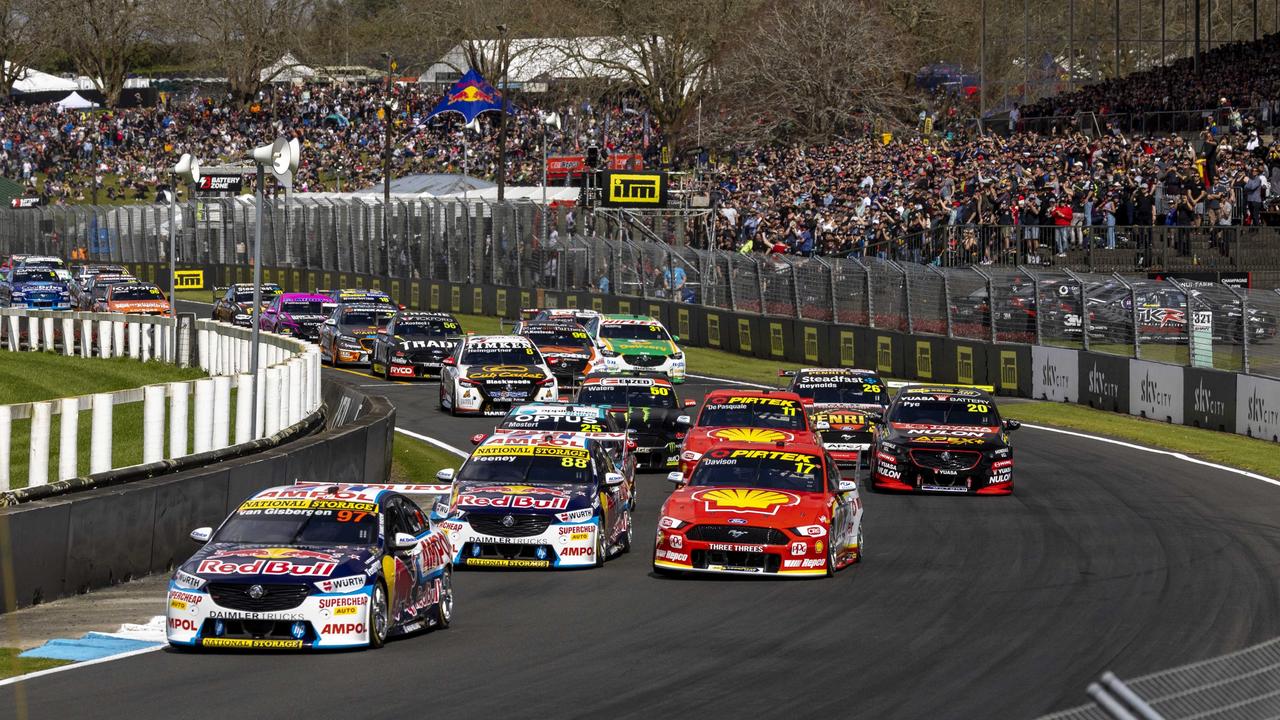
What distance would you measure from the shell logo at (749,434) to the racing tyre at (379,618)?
10320 millimetres

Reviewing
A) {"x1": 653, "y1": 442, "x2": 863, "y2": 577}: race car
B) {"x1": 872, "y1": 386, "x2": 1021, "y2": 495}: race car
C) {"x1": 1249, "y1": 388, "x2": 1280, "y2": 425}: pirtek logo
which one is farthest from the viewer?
{"x1": 1249, "y1": 388, "x2": 1280, "y2": 425}: pirtek logo

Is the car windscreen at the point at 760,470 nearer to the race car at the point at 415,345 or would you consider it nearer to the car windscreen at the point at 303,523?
the car windscreen at the point at 303,523

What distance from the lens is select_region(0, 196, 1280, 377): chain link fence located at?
32.6 m

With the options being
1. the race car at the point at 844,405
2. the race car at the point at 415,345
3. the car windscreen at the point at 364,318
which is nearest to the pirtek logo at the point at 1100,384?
the race car at the point at 844,405

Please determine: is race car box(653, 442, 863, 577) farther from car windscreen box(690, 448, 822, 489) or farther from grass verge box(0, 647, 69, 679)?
grass verge box(0, 647, 69, 679)

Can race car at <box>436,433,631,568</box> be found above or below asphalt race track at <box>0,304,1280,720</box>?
above

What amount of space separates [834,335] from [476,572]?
25942 mm

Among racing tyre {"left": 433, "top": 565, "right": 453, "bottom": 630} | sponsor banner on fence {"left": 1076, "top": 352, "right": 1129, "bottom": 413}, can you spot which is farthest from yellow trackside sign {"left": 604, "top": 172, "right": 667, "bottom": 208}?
racing tyre {"left": 433, "top": 565, "right": 453, "bottom": 630}

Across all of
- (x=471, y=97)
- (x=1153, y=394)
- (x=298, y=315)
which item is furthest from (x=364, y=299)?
(x=471, y=97)

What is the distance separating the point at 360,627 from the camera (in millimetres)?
13531

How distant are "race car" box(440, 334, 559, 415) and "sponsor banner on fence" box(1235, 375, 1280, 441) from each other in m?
11.8

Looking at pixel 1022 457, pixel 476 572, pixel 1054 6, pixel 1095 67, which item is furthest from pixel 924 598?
pixel 1054 6

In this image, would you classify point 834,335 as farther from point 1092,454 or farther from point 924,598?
point 924,598

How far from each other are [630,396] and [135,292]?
30548 millimetres
